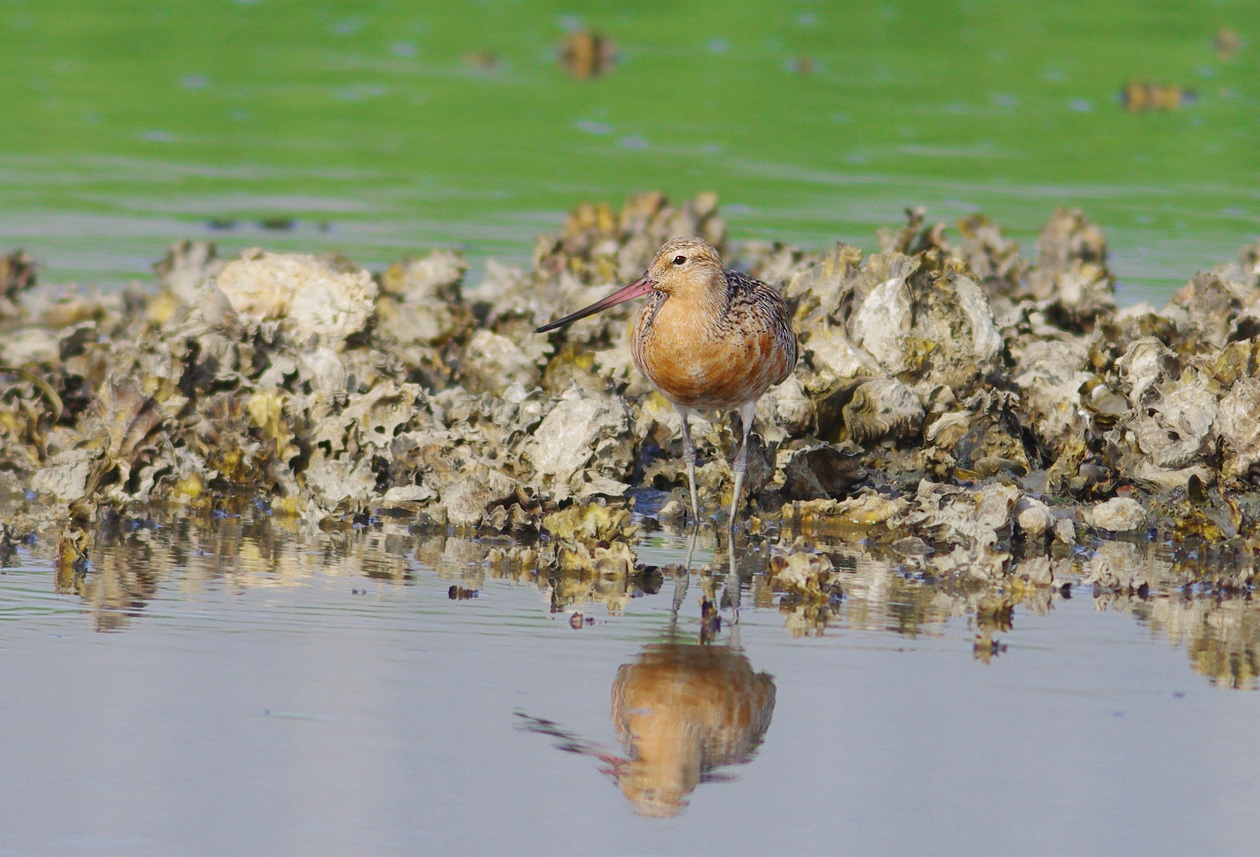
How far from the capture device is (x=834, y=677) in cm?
613

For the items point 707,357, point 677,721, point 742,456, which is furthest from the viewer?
point 742,456

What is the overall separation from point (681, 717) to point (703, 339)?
3.39 metres

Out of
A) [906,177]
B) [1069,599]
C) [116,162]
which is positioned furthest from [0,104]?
[1069,599]

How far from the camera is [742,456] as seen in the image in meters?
8.95

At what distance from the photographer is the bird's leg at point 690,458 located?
8.79m

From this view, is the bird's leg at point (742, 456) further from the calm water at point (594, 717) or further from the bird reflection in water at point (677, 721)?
the bird reflection in water at point (677, 721)

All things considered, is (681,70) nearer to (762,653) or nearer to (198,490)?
(198,490)

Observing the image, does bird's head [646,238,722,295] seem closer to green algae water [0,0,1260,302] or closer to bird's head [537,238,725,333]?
bird's head [537,238,725,333]

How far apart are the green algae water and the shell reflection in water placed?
8.86 metres

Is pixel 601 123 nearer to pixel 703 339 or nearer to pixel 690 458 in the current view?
pixel 690 458

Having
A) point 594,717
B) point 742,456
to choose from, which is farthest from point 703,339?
point 594,717

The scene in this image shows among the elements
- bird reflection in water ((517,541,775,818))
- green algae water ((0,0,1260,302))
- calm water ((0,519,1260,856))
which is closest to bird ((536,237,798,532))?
calm water ((0,519,1260,856))

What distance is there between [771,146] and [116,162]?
716cm

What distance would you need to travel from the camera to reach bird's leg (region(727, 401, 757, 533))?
8.68m
